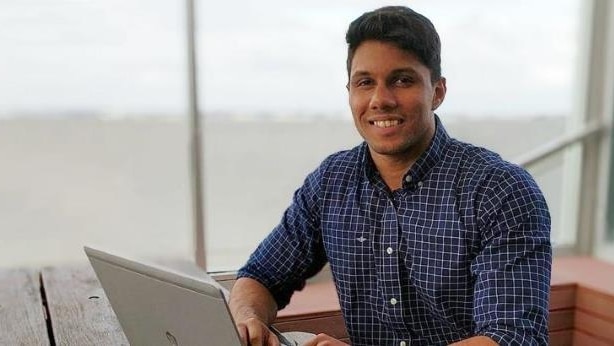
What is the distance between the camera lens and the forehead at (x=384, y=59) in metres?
1.34

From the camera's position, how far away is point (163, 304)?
3.06 feet

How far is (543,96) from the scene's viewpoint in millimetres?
3010

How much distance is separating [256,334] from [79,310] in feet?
1.61

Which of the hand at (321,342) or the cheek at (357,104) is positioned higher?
the cheek at (357,104)

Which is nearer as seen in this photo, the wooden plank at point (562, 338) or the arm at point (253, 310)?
the arm at point (253, 310)

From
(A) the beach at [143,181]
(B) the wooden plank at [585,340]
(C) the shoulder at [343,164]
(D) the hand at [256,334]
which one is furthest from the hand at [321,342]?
(B) the wooden plank at [585,340]

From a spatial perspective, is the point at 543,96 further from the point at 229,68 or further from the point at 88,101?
the point at 88,101

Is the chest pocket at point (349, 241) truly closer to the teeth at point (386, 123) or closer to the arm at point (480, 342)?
the teeth at point (386, 123)

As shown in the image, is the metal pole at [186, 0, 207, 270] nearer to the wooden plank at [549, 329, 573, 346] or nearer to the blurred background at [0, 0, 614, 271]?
the blurred background at [0, 0, 614, 271]

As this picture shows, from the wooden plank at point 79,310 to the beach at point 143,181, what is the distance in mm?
325

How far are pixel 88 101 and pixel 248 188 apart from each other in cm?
66

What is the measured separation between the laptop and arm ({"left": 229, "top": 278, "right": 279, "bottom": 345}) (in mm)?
208

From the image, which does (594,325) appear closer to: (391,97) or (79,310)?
(391,97)

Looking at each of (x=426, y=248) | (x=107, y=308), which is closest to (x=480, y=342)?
(x=426, y=248)
